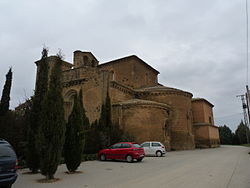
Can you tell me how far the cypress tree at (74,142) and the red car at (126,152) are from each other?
474 centimetres

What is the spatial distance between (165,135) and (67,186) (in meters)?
18.0

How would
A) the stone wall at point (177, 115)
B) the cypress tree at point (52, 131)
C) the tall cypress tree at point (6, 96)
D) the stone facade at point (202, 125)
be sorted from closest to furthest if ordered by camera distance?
the cypress tree at point (52, 131) → the tall cypress tree at point (6, 96) → the stone wall at point (177, 115) → the stone facade at point (202, 125)

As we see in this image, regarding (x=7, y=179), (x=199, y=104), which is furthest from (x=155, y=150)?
(x=199, y=104)

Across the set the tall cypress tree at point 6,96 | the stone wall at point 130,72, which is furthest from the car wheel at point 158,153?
the stone wall at point 130,72

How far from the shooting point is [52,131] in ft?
27.5

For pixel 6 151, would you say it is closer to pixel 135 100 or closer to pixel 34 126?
pixel 34 126

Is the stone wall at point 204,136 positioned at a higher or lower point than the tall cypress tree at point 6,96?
lower

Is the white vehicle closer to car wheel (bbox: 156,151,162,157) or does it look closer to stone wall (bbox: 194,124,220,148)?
car wheel (bbox: 156,151,162,157)

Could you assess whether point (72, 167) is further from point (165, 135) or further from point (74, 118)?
point (165, 135)

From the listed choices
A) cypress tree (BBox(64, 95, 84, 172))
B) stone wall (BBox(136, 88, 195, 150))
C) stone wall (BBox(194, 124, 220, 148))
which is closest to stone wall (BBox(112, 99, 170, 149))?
stone wall (BBox(136, 88, 195, 150))

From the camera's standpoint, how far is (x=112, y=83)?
79.1 feet

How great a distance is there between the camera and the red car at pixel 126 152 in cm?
1381

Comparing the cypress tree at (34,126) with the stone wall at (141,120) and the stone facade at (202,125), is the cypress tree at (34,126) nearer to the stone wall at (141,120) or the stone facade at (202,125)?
the stone wall at (141,120)

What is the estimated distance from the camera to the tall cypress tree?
619 inches
